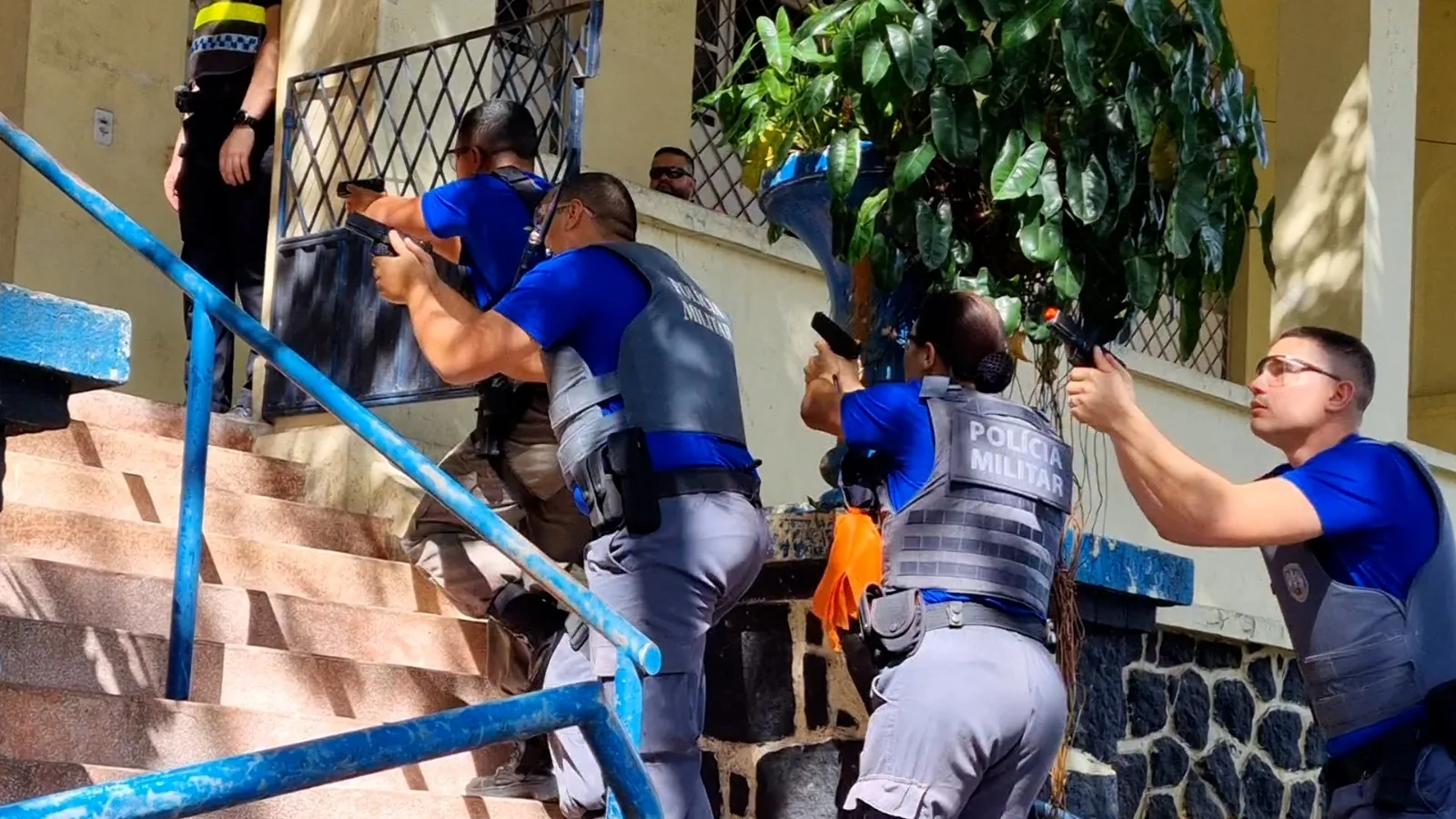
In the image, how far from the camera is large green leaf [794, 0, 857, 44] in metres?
4.76

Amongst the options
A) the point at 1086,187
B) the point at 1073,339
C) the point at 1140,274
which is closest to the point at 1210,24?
the point at 1086,187

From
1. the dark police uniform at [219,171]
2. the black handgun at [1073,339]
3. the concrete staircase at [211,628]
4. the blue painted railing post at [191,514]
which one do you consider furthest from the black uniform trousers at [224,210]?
the black handgun at [1073,339]

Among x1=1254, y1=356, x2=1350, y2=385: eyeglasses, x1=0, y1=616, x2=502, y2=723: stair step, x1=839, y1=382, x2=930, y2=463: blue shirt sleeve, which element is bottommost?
x1=0, y1=616, x2=502, y2=723: stair step

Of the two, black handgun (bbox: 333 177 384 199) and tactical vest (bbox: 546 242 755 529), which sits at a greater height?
black handgun (bbox: 333 177 384 199)

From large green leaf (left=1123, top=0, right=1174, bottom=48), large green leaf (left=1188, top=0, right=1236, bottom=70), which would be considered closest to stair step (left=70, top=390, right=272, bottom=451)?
large green leaf (left=1123, top=0, right=1174, bottom=48)

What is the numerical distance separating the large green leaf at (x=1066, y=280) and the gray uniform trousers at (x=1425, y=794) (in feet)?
4.30

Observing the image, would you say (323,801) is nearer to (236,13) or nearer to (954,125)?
(954,125)

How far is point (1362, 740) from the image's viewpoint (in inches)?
151

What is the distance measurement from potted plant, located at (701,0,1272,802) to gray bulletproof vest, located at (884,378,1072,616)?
2.43 feet

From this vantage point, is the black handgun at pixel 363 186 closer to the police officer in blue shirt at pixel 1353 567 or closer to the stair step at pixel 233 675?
the stair step at pixel 233 675

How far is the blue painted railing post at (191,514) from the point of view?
14.2 ft

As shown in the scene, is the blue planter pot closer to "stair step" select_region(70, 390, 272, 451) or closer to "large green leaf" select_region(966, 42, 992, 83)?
"large green leaf" select_region(966, 42, 992, 83)

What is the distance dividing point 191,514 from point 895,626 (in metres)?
1.53

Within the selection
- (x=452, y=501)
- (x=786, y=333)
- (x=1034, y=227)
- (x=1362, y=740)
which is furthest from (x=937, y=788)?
(x=786, y=333)
